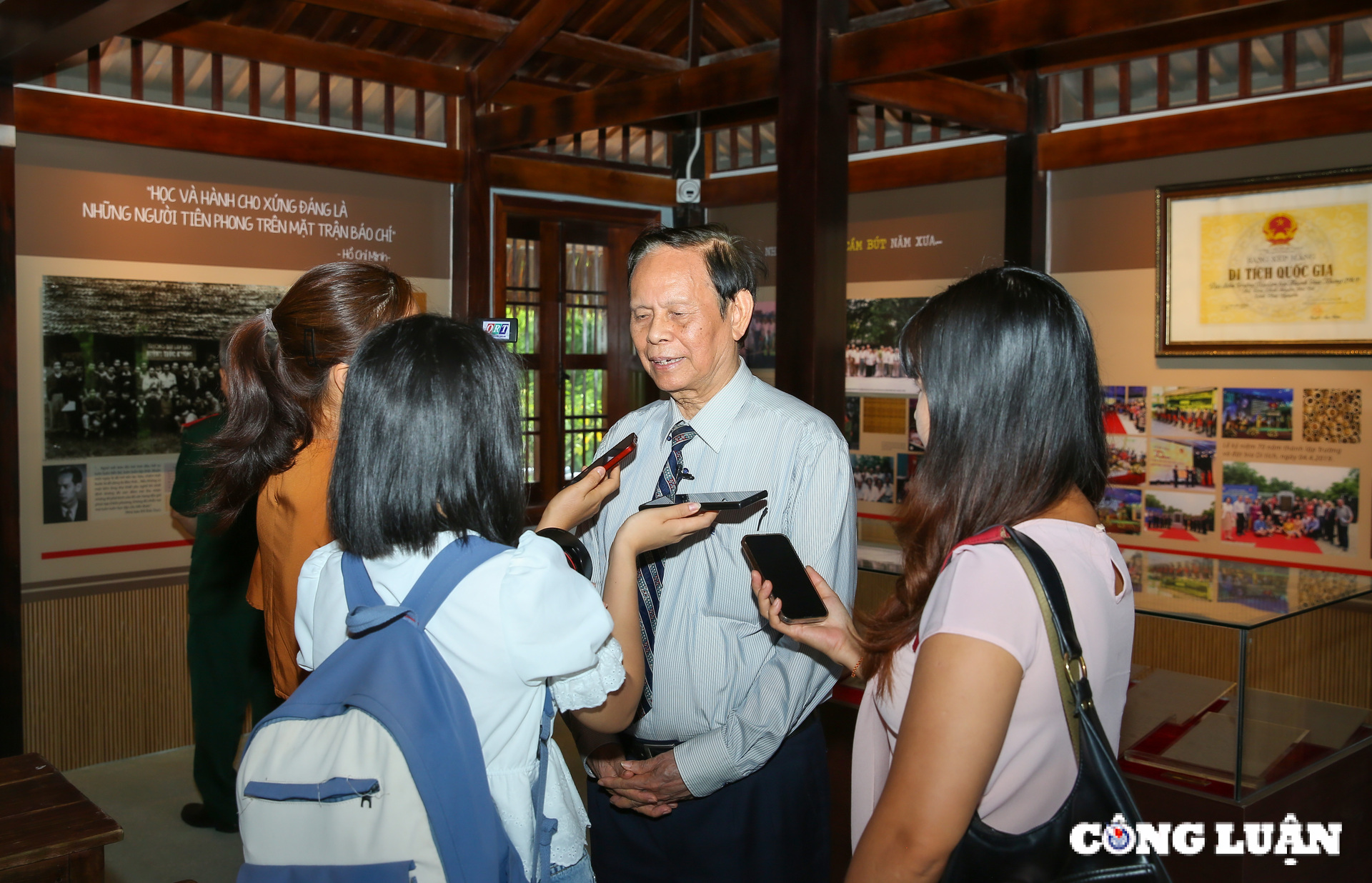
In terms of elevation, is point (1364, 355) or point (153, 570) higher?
point (1364, 355)

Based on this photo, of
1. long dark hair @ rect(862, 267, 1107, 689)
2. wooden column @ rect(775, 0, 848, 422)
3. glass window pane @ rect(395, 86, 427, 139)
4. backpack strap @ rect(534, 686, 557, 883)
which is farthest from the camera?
glass window pane @ rect(395, 86, 427, 139)

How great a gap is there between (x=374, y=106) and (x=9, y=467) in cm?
254

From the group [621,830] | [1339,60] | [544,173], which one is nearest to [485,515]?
[621,830]

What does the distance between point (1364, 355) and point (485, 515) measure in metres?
4.12

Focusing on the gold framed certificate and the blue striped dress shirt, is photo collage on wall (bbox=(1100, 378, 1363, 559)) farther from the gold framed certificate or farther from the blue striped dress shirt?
the blue striped dress shirt

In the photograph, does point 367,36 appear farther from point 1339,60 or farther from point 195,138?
point 1339,60

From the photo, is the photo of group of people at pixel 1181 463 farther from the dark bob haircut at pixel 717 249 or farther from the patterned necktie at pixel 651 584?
the patterned necktie at pixel 651 584

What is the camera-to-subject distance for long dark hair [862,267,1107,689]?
125cm

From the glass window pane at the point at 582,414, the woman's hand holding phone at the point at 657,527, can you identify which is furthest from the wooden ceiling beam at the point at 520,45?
the woman's hand holding phone at the point at 657,527

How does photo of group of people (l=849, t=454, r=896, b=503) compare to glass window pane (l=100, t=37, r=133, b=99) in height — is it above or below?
below

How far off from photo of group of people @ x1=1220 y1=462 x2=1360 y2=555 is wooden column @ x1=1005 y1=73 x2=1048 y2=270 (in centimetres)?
139

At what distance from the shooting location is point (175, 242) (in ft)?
15.1

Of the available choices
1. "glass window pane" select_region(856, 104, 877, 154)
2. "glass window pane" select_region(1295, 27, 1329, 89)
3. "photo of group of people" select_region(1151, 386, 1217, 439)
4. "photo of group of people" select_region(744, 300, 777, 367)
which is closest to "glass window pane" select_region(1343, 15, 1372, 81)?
"glass window pane" select_region(1295, 27, 1329, 89)

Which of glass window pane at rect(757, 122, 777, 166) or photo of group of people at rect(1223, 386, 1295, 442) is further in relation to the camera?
glass window pane at rect(757, 122, 777, 166)
